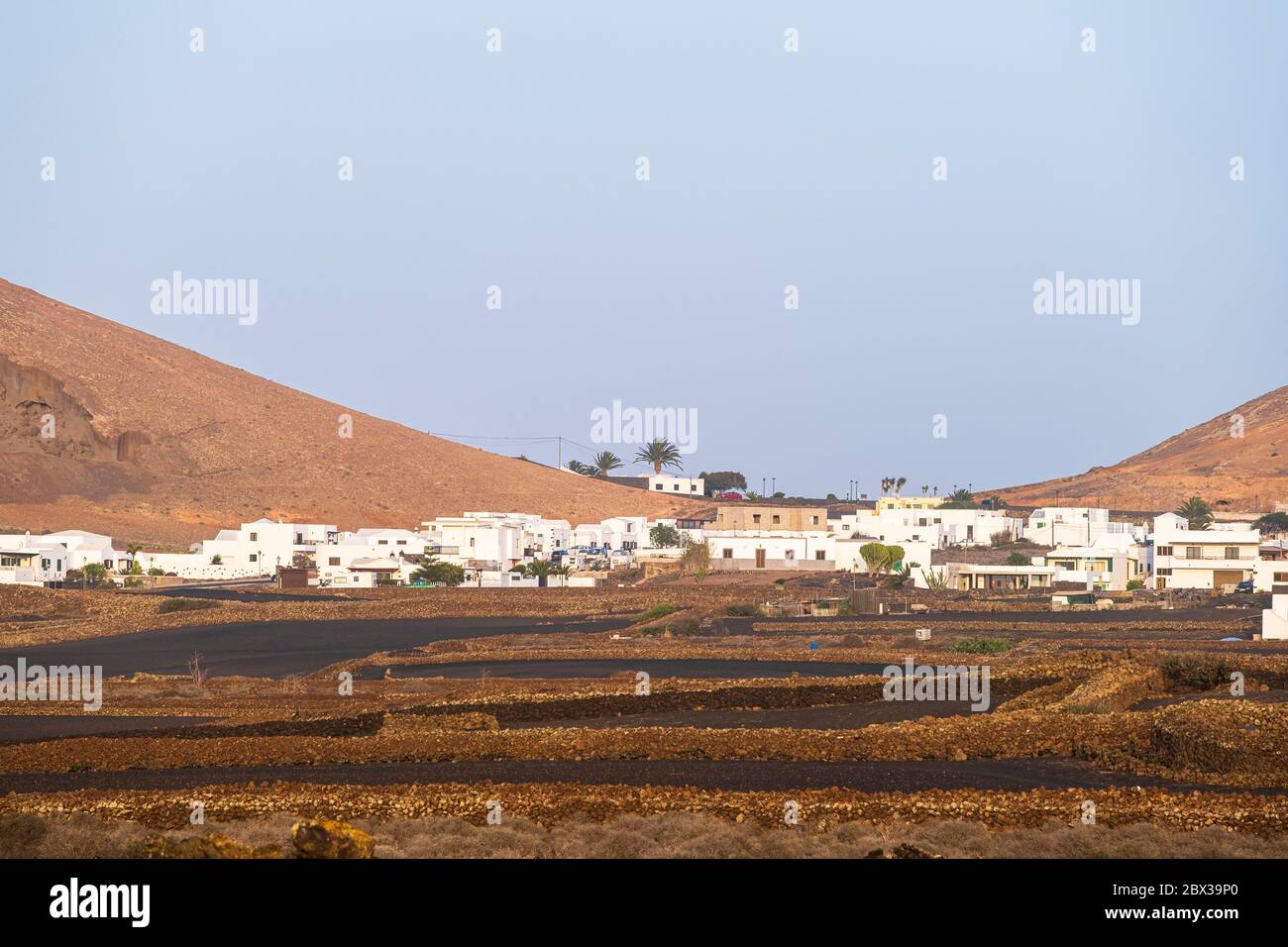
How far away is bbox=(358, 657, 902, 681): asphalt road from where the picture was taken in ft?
129

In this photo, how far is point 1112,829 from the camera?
15625mm

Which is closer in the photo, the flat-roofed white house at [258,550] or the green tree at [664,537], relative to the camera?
the flat-roofed white house at [258,550]

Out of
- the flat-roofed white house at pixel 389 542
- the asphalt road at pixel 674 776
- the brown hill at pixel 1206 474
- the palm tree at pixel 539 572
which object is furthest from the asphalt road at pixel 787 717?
the brown hill at pixel 1206 474

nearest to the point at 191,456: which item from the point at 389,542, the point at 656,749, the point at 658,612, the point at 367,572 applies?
the point at 389,542

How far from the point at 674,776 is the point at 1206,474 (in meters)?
144

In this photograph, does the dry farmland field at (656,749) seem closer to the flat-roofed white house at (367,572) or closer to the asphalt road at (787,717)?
the asphalt road at (787,717)

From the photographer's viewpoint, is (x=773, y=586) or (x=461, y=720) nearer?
(x=461, y=720)

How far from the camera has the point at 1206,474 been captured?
152250 mm

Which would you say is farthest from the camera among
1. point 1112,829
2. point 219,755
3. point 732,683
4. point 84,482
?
point 84,482

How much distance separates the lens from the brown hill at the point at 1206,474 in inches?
5571

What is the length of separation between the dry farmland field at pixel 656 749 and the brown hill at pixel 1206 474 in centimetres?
9742
